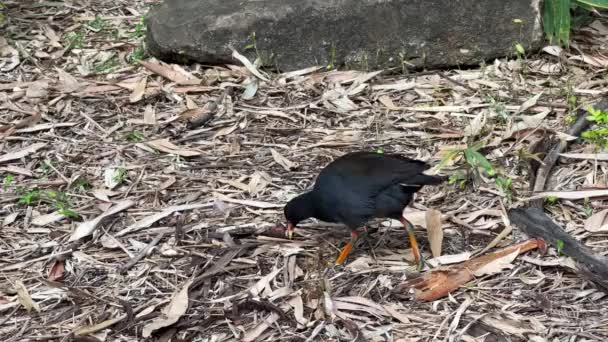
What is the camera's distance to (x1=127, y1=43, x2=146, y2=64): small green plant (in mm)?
5629

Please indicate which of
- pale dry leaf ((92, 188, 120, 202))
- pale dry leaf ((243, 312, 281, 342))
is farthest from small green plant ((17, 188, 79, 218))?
pale dry leaf ((243, 312, 281, 342))

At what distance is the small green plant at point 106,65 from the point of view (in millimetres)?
5570

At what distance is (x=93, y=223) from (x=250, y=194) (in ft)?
2.61

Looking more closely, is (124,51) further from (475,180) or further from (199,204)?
(475,180)

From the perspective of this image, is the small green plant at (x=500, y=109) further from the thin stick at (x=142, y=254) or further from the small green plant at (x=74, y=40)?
the small green plant at (x=74, y=40)

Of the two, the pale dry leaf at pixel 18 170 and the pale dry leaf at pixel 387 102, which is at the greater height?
the pale dry leaf at pixel 387 102

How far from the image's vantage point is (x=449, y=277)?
3535 mm

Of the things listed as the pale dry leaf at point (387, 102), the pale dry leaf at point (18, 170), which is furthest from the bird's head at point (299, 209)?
the pale dry leaf at point (18, 170)

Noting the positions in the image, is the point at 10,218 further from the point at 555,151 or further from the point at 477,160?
the point at 555,151

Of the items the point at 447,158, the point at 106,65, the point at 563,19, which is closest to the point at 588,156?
the point at 447,158

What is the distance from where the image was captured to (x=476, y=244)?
3.78m

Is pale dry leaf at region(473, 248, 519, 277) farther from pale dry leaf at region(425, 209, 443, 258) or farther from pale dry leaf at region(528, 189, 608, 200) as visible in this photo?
pale dry leaf at region(528, 189, 608, 200)

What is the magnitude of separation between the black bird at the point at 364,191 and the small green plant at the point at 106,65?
2.34 metres

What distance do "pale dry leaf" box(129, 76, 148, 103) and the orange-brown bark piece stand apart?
2372 millimetres
